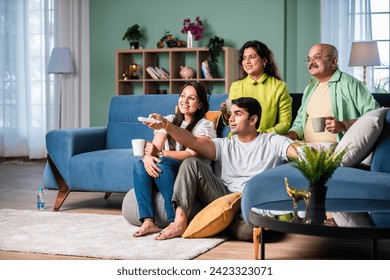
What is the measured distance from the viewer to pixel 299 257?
11.1ft

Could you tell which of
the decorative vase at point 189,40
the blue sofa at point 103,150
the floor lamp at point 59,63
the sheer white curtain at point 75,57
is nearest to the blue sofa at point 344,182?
the blue sofa at point 103,150

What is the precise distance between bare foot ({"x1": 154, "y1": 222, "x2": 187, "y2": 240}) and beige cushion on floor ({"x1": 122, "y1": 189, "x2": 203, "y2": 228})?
146mm

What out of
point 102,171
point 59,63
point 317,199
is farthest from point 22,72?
point 317,199

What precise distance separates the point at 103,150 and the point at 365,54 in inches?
118

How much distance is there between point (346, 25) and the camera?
768 cm

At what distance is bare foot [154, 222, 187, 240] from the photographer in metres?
3.71

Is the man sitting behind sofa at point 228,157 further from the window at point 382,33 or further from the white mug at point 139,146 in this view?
the window at point 382,33

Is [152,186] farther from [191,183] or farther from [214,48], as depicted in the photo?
[214,48]

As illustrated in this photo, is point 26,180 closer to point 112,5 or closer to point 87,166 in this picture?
point 87,166

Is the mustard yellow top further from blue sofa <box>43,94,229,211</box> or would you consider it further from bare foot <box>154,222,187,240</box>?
bare foot <box>154,222,187,240</box>

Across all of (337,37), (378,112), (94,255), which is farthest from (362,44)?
(94,255)

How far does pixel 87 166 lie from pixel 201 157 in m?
1.09

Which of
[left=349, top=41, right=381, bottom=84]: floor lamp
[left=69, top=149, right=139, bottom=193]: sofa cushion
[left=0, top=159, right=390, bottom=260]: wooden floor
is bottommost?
[left=0, top=159, right=390, bottom=260]: wooden floor

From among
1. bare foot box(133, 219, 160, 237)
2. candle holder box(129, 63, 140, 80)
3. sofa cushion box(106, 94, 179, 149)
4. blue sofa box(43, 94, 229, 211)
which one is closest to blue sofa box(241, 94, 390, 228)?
bare foot box(133, 219, 160, 237)
